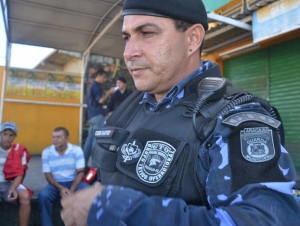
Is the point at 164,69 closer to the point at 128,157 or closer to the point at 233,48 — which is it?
the point at 128,157

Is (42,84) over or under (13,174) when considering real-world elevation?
over

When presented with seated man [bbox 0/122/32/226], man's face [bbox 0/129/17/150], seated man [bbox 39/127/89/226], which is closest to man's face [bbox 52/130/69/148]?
seated man [bbox 39/127/89/226]

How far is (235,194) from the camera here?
2.75 feet

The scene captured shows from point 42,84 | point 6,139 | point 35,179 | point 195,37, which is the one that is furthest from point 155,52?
point 42,84

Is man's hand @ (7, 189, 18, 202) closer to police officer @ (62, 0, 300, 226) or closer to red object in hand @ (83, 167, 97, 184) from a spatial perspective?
red object in hand @ (83, 167, 97, 184)

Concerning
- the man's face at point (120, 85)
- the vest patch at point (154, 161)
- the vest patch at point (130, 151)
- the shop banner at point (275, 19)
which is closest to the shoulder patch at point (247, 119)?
the vest patch at point (154, 161)

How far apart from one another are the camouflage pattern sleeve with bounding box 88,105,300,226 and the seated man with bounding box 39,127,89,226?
3478 millimetres

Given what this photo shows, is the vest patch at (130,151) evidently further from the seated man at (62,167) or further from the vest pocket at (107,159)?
the seated man at (62,167)

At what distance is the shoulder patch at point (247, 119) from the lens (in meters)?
0.93

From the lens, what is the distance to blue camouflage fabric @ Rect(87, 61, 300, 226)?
802mm

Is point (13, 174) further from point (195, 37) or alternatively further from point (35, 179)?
point (195, 37)

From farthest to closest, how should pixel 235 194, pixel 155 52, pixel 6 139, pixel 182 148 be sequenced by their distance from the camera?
pixel 6 139 < pixel 155 52 < pixel 182 148 < pixel 235 194

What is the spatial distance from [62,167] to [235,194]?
388 cm

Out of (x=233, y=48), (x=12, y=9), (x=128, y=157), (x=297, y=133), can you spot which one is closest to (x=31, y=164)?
(x=12, y=9)
